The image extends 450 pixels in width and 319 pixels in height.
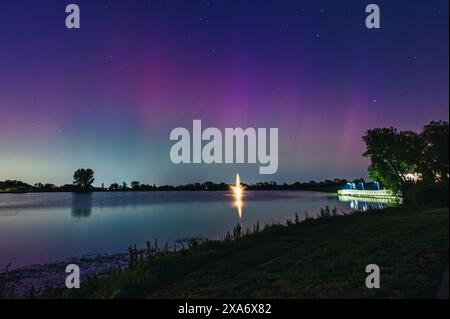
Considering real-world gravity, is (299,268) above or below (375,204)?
below

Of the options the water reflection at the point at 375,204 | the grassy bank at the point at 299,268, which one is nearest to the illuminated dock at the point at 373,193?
the water reflection at the point at 375,204

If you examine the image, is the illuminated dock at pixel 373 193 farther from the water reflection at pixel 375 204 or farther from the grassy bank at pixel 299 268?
the grassy bank at pixel 299 268

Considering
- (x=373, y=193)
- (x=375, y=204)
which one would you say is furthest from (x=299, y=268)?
(x=373, y=193)

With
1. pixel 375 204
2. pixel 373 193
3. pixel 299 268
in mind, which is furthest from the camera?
pixel 373 193

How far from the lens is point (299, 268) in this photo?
17078mm

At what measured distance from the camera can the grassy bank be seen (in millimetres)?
13570

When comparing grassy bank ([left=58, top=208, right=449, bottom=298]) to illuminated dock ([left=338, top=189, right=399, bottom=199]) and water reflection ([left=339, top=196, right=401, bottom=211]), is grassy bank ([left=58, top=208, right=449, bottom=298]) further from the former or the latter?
illuminated dock ([left=338, top=189, right=399, bottom=199])

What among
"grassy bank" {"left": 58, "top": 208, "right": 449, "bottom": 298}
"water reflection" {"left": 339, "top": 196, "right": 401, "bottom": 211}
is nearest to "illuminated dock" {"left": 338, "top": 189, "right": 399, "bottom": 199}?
"water reflection" {"left": 339, "top": 196, "right": 401, "bottom": 211}

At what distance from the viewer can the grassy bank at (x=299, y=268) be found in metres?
13.6

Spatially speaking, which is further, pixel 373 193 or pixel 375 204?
pixel 373 193

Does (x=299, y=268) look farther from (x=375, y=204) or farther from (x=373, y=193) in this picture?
(x=373, y=193)

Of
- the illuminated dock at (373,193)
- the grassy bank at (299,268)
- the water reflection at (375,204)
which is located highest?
the illuminated dock at (373,193)
